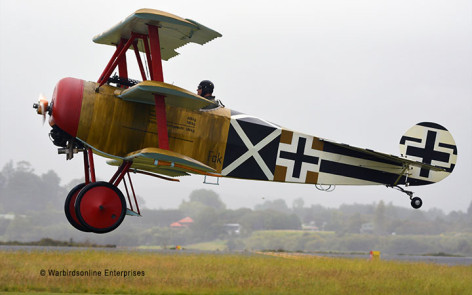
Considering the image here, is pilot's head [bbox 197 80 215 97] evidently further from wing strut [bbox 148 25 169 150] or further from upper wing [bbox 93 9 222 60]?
wing strut [bbox 148 25 169 150]

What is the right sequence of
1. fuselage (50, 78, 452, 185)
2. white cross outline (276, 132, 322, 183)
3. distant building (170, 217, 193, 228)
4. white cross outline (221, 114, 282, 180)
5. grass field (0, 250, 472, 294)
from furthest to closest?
distant building (170, 217, 193, 228) < grass field (0, 250, 472, 294) < white cross outline (276, 132, 322, 183) < white cross outline (221, 114, 282, 180) < fuselage (50, 78, 452, 185)

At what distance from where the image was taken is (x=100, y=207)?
38.2 feet

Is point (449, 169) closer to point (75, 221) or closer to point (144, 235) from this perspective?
point (75, 221)

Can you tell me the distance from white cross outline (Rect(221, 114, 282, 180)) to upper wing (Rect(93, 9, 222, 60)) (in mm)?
2136

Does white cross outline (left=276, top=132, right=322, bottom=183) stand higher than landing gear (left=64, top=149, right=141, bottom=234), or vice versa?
white cross outline (left=276, top=132, right=322, bottom=183)

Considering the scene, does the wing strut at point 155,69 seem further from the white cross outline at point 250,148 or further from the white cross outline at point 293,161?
the white cross outline at point 293,161

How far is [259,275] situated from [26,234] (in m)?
34.0

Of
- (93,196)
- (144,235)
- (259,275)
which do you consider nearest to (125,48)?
(93,196)

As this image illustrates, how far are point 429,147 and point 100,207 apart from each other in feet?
29.8

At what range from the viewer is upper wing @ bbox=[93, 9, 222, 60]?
11.2 meters

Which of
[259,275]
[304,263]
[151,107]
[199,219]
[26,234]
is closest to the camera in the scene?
[151,107]

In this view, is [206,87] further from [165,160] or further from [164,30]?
[165,160]

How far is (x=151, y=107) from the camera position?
12336mm

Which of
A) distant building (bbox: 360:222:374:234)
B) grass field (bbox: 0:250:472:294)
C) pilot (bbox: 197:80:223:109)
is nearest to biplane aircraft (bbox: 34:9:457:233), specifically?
pilot (bbox: 197:80:223:109)
